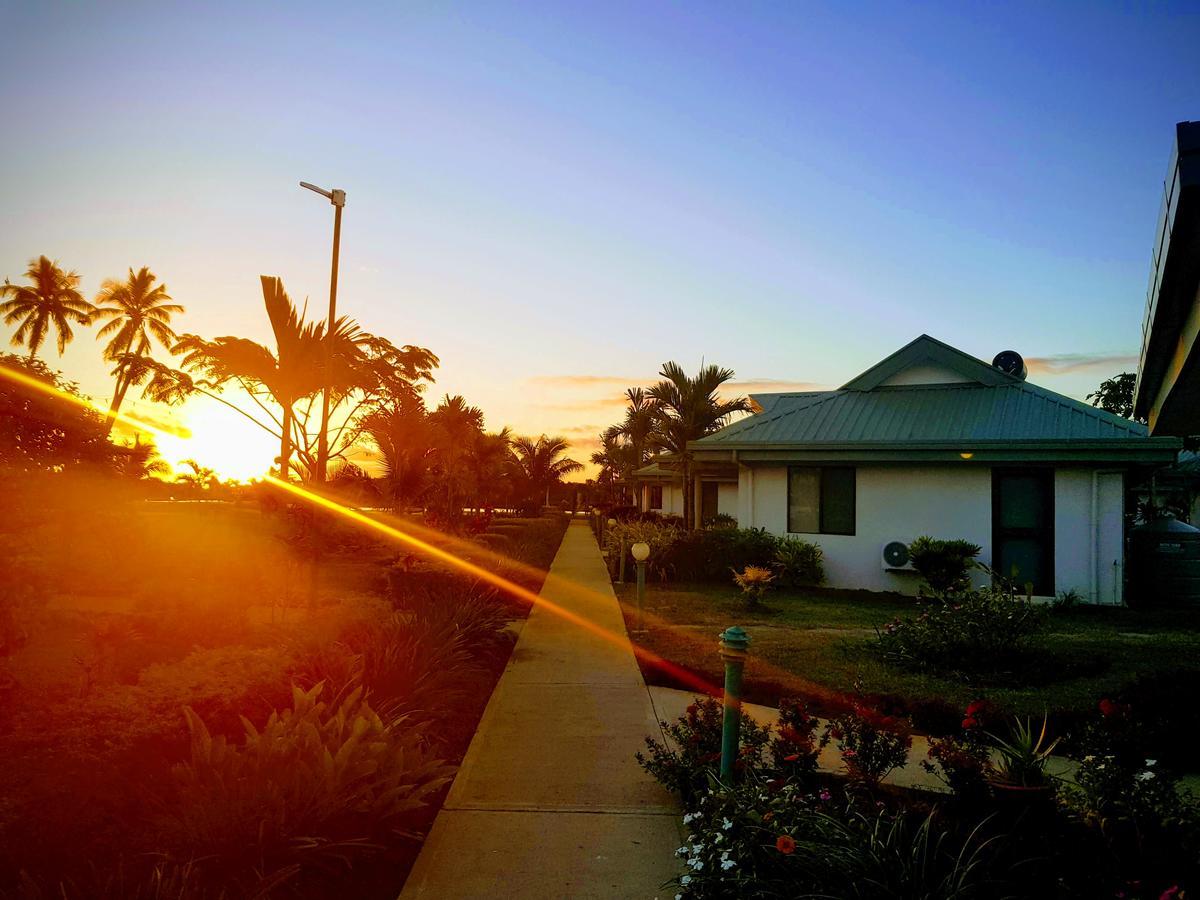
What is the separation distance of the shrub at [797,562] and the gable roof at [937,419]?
193cm

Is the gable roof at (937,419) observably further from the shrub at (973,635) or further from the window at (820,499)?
the shrub at (973,635)

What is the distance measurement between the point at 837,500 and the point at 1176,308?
11893mm

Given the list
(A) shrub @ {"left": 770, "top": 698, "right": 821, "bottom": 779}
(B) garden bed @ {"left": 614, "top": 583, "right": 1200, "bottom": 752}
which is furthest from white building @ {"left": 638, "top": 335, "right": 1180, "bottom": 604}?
(A) shrub @ {"left": 770, "top": 698, "right": 821, "bottom": 779}

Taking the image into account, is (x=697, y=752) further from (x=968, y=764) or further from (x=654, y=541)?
(x=654, y=541)

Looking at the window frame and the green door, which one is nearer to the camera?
the green door

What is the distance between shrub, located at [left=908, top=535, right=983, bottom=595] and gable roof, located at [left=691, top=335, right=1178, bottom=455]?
177 centimetres

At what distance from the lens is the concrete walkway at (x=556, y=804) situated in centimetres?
364

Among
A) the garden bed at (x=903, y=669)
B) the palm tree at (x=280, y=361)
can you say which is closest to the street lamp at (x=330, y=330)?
the palm tree at (x=280, y=361)

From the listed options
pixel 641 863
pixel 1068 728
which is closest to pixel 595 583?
pixel 1068 728

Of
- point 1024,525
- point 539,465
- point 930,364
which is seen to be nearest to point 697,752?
point 1024,525

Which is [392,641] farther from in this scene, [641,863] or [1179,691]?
[1179,691]

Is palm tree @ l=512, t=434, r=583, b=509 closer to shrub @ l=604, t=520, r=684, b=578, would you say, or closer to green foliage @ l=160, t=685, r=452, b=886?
Result: shrub @ l=604, t=520, r=684, b=578

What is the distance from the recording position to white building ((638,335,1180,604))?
537 inches

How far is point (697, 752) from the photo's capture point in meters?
4.57
